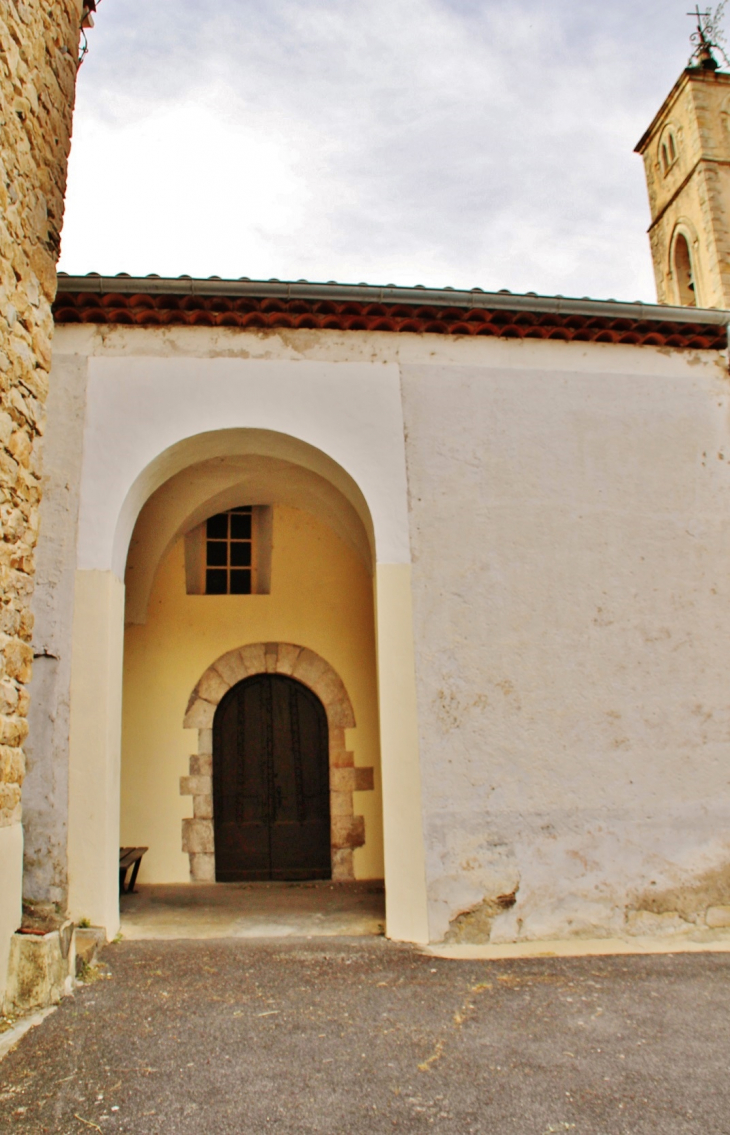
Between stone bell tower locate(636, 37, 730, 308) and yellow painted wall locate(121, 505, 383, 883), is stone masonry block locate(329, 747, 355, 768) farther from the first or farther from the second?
stone bell tower locate(636, 37, 730, 308)

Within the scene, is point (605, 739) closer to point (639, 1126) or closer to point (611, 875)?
point (611, 875)

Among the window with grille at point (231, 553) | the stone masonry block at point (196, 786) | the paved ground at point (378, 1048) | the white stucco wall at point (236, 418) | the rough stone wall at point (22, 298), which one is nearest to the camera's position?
the paved ground at point (378, 1048)

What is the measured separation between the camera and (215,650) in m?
6.46

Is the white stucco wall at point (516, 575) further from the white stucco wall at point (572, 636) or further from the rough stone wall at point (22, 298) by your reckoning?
the rough stone wall at point (22, 298)

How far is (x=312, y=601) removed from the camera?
6656mm

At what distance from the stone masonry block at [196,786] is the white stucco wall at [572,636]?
8.15 ft

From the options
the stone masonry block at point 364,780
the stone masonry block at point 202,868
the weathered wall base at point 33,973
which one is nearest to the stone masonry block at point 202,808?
the stone masonry block at point 202,868

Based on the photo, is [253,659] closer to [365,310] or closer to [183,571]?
[183,571]

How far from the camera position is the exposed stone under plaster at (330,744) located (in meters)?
6.05

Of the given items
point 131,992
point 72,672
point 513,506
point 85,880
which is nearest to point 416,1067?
point 131,992

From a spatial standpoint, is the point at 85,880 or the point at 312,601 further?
the point at 312,601

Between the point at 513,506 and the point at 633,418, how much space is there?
1.17m

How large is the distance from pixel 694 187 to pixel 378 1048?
393 inches

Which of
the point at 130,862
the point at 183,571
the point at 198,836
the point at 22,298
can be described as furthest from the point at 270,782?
the point at 22,298
